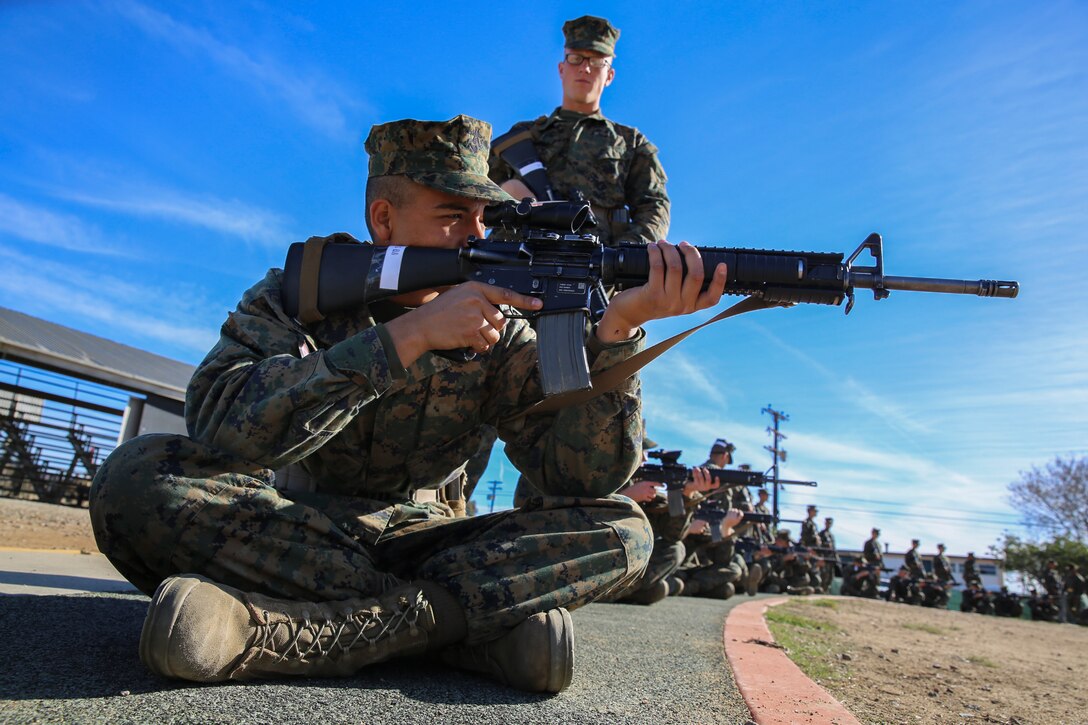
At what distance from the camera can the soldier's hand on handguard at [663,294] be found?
264 cm

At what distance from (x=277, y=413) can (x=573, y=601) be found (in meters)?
1.05

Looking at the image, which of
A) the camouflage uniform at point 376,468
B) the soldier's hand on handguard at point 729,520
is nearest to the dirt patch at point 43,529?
the camouflage uniform at point 376,468

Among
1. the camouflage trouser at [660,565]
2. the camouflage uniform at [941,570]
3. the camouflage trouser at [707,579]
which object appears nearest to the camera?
the camouflage trouser at [660,565]

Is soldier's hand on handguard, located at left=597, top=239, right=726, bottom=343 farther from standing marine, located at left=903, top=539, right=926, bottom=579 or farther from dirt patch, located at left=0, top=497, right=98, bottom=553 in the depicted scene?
standing marine, located at left=903, top=539, right=926, bottom=579

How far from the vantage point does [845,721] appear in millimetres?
2053

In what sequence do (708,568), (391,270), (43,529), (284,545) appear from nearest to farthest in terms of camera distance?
(284,545)
(391,270)
(43,529)
(708,568)

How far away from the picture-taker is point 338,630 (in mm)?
1910

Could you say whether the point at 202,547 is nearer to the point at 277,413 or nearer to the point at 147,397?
the point at 277,413

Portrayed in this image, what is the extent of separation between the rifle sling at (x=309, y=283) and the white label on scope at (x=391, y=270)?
237 millimetres

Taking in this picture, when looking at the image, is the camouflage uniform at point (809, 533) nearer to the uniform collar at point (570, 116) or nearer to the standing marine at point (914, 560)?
the standing marine at point (914, 560)

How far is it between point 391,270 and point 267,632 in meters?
1.30

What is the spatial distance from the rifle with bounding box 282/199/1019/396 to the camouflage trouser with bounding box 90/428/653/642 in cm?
56

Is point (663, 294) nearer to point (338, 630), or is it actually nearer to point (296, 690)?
point (338, 630)

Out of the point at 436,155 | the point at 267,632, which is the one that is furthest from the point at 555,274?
the point at 267,632
